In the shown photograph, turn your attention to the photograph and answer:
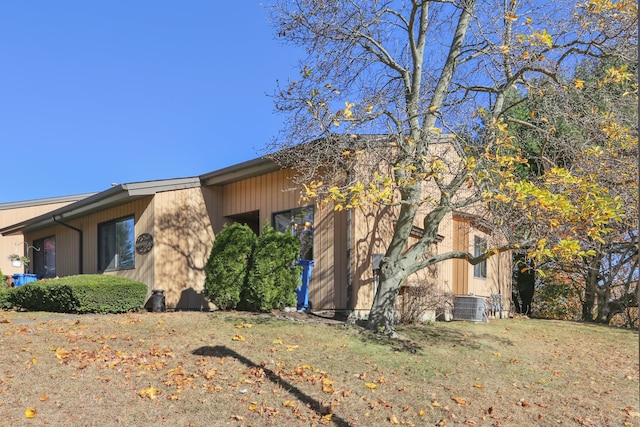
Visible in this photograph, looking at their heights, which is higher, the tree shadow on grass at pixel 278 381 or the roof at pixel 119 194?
the roof at pixel 119 194

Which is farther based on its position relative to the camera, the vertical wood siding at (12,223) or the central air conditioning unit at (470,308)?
the vertical wood siding at (12,223)

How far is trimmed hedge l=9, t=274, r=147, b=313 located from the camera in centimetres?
1118

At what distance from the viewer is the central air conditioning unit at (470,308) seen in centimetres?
1323

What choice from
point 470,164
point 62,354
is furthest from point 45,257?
point 470,164

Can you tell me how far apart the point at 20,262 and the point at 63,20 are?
37.2ft

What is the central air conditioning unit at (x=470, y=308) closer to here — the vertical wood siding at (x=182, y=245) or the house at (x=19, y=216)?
the vertical wood siding at (x=182, y=245)

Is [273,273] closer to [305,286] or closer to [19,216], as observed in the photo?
[305,286]

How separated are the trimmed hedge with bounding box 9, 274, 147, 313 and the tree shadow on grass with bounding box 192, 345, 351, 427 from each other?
4950 millimetres

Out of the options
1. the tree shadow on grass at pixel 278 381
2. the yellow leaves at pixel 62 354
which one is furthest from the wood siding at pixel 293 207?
the yellow leaves at pixel 62 354

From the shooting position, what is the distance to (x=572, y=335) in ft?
40.6

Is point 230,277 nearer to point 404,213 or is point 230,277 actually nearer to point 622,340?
point 404,213

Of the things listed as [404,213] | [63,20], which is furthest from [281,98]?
[63,20]

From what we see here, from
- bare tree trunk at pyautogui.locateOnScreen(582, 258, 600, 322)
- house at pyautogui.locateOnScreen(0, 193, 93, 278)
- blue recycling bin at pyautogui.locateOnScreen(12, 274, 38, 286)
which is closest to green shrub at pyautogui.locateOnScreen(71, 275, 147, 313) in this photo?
blue recycling bin at pyautogui.locateOnScreen(12, 274, 38, 286)

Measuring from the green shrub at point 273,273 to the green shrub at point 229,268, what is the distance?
186mm
